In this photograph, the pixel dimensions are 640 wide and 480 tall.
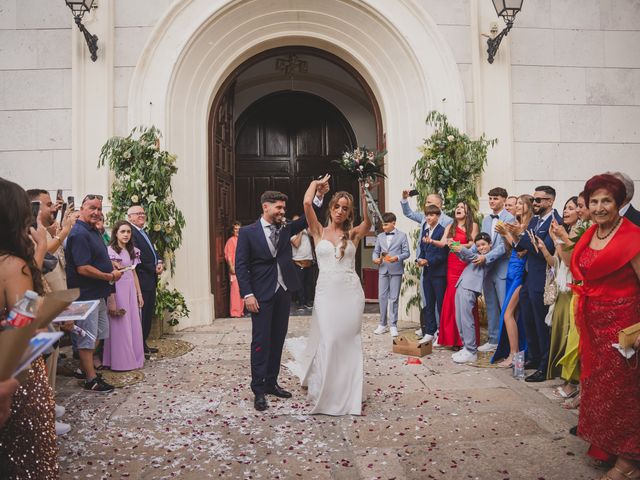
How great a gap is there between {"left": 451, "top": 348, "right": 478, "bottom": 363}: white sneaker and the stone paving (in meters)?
0.27

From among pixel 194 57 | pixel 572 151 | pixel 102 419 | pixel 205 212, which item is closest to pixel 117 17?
pixel 194 57

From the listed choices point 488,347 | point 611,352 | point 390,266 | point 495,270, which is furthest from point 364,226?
point 390,266

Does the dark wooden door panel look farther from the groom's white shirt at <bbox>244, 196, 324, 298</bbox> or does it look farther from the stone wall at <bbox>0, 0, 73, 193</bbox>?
the groom's white shirt at <bbox>244, 196, 324, 298</bbox>

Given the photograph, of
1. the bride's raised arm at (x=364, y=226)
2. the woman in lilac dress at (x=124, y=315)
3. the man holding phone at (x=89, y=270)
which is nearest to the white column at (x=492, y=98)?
the bride's raised arm at (x=364, y=226)

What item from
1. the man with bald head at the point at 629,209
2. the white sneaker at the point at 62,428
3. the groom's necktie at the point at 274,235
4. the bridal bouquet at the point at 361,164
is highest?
the bridal bouquet at the point at 361,164

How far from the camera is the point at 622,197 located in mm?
2973

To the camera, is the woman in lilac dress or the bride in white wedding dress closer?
the bride in white wedding dress

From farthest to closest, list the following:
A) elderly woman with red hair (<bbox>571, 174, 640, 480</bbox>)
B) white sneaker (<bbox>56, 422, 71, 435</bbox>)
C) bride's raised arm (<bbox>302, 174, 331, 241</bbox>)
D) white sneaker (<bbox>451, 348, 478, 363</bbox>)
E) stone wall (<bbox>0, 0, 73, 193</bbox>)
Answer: stone wall (<bbox>0, 0, 73, 193</bbox>) → white sneaker (<bbox>451, 348, 478, 363</bbox>) → bride's raised arm (<bbox>302, 174, 331, 241</bbox>) → white sneaker (<bbox>56, 422, 71, 435</bbox>) → elderly woman with red hair (<bbox>571, 174, 640, 480</bbox>)

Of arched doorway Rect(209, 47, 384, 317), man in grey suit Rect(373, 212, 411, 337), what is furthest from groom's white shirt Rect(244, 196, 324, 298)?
arched doorway Rect(209, 47, 384, 317)

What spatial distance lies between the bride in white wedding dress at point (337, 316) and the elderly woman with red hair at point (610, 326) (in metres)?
1.69

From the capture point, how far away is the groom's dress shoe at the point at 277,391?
4.48 meters

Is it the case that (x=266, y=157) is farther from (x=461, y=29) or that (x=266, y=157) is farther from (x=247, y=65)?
(x=461, y=29)

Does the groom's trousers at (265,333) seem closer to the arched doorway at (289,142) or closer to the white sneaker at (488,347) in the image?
the white sneaker at (488,347)

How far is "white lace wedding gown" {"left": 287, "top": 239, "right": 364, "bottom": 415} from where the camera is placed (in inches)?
158
